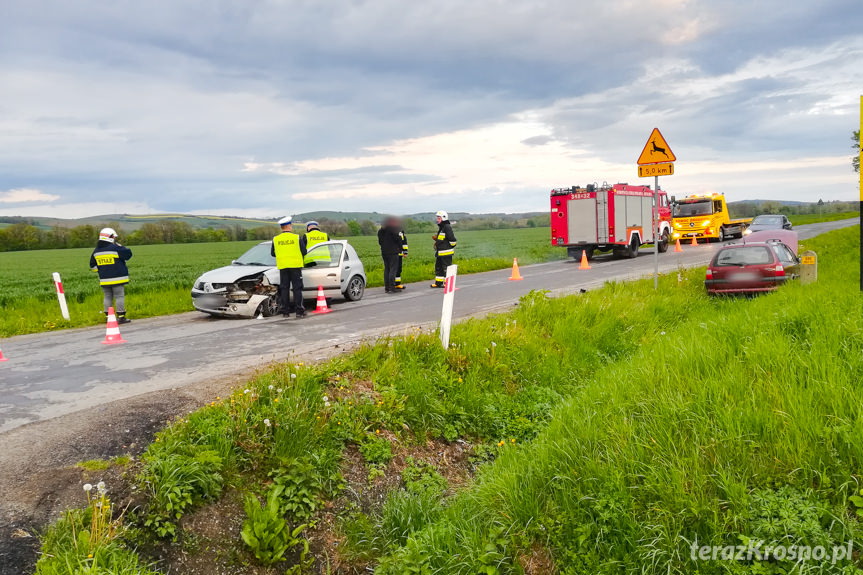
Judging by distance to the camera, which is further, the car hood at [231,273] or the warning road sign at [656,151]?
the warning road sign at [656,151]

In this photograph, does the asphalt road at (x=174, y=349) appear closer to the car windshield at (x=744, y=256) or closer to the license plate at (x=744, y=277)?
the car windshield at (x=744, y=256)

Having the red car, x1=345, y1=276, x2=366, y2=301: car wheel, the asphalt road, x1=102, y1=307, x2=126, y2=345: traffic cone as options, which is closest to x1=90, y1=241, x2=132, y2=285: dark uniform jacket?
the asphalt road

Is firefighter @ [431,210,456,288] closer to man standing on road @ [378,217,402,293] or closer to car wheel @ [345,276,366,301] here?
man standing on road @ [378,217,402,293]

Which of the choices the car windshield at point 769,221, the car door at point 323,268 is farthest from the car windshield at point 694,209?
the car door at point 323,268

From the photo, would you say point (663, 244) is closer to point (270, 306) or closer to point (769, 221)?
point (769, 221)

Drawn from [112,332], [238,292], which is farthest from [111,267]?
[112,332]

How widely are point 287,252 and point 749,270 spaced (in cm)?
934

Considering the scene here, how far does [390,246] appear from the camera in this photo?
15562 mm

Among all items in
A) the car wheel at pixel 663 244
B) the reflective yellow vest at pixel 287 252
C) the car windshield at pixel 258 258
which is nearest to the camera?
the reflective yellow vest at pixel 287 252

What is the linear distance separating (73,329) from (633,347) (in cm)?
1014

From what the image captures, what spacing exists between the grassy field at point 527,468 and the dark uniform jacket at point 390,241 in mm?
9184

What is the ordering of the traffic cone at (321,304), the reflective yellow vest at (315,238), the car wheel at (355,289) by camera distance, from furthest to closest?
the car wheel at (355,289), the reflective yellow vest at (315,238), the traffic cone at (321,304)

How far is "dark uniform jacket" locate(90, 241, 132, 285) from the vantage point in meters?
11.3

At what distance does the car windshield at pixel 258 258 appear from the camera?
12.3 meters
